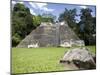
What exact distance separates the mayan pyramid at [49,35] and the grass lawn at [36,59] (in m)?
0.07

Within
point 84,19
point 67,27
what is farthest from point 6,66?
point 84,19

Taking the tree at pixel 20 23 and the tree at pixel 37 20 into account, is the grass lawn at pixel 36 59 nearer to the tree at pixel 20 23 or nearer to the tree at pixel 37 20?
the tree at pixel 20 23

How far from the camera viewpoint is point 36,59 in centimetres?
251

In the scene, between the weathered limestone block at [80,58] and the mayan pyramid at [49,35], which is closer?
the mayan pyramid at [49,35]

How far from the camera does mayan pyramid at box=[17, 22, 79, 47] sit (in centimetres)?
250

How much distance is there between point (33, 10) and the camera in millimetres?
2512

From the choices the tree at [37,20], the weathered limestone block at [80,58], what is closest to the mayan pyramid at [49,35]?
the tree at [37,20]

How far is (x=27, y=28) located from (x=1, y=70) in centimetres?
58

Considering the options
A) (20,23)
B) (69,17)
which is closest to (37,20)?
(20,23)

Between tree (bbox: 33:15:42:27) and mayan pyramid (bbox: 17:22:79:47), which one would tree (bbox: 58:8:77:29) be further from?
tree (bbox: 33:15:42:27)

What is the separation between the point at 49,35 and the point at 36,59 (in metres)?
0.34

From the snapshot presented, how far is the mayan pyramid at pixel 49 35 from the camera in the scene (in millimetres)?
2504

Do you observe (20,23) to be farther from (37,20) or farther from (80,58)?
(80,58)

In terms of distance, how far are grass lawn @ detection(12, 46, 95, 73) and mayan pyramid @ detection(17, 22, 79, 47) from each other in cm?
7
